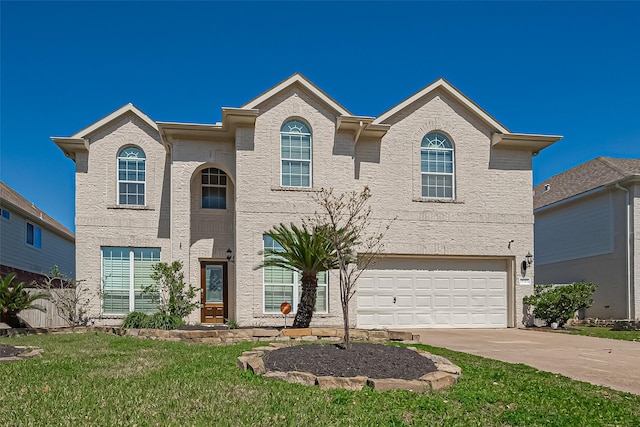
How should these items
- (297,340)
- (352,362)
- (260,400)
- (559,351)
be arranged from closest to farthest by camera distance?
(260,400)
(352,362)
(559,351)
(297,340)

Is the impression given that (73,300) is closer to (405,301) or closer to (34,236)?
(405,301)

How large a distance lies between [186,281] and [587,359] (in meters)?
11.1

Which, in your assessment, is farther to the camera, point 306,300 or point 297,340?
point 306,300

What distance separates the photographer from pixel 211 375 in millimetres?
7359

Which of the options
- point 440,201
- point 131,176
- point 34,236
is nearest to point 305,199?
point 440,201

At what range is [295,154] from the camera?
16.3 meters

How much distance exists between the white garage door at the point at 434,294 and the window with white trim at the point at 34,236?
16.2 m

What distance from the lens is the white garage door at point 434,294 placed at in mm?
16984

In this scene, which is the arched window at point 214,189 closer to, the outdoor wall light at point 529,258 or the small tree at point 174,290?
the small tree at point 174,290

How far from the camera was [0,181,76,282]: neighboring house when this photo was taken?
71.8ft

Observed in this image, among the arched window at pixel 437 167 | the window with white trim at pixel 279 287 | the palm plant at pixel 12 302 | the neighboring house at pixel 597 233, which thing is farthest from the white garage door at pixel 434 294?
the palm plant at pixel 12 302

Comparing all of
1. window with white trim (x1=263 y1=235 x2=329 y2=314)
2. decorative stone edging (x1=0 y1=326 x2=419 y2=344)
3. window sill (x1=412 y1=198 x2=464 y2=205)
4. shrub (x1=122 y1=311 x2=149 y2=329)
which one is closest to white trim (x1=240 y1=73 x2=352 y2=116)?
window sill (x1=412 y1=198 x2=464 y2=205)

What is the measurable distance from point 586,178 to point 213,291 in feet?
55.5

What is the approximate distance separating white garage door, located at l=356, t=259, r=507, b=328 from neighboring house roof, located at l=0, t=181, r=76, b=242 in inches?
586
